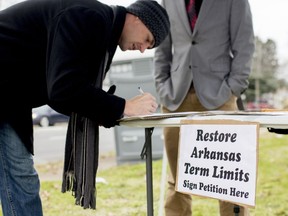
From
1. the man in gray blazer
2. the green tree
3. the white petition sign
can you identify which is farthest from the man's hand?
the green tree

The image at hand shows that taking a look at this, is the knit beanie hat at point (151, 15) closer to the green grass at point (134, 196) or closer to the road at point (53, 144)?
the green grass at point (134, 196)

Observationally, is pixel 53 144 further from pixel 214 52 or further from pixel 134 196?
pixel 214 52

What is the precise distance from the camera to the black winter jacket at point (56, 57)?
1315 millimetres

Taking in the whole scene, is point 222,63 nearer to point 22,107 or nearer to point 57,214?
point 22,107

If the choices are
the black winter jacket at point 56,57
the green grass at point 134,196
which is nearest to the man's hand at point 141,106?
the black winter jacket at point 56,57

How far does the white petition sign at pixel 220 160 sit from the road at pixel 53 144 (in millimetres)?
4592

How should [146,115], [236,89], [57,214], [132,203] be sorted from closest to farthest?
[146,115] → [236,89] → [57,214] → [132,203]

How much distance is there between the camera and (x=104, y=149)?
25.2 feet

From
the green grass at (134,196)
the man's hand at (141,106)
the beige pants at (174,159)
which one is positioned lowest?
the green grass at (134,196)

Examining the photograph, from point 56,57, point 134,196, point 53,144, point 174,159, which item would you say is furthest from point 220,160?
point 53,144

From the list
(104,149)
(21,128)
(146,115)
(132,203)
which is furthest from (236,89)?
(104,149)

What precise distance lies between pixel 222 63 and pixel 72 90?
0.97 m

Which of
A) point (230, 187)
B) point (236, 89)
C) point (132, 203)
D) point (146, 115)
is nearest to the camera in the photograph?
point (230, 187)

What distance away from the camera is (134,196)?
350 cm
